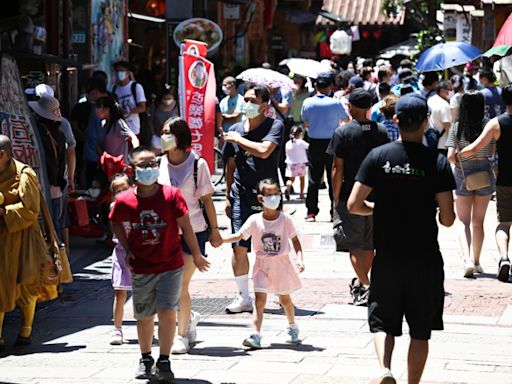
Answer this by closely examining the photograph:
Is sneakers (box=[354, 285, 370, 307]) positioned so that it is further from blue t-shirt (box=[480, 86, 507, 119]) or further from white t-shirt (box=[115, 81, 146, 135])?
blue t-shirt (box=[480, 86, 507, 119])

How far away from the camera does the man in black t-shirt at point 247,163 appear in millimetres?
10492

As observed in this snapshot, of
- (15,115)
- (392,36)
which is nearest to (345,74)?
(15,115)

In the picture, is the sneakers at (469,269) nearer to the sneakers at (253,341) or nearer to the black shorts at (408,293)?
the sneakers at (253,341)

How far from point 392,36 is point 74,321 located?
148ft

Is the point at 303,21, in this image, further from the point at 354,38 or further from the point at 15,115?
the point at 15,115

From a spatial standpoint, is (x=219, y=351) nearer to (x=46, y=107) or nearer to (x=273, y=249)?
(x=273, y=249)

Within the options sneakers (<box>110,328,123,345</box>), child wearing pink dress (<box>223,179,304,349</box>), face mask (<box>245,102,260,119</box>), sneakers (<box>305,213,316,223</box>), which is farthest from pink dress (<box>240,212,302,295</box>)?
sneakers (<box>305,213,316,223</box>)

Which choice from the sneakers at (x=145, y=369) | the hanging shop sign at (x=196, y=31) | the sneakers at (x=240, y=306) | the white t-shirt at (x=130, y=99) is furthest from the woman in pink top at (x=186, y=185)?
the hanging shop sign at (x=196, y=31)

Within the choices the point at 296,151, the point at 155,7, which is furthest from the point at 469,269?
the point at 155,7

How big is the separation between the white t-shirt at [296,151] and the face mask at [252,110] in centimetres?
895

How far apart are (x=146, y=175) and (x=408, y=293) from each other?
1.89 meters

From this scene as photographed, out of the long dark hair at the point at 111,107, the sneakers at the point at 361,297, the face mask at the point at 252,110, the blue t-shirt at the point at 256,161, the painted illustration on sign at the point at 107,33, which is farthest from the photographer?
the painted illustration on sign at the point at 107,33

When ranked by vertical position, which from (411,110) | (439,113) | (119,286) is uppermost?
(411,110)

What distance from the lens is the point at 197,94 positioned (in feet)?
45.0
